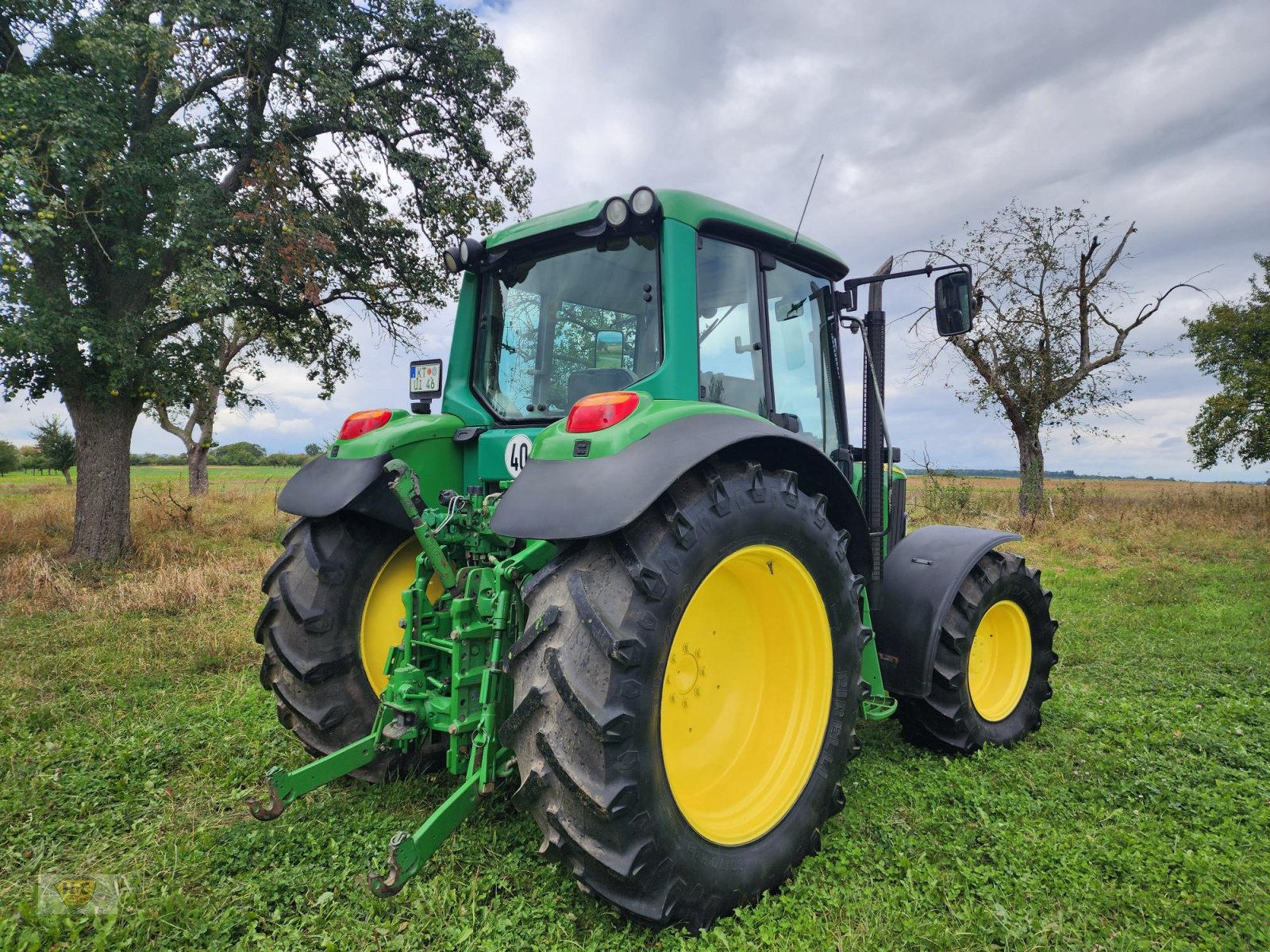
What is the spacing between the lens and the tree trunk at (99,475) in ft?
26.1

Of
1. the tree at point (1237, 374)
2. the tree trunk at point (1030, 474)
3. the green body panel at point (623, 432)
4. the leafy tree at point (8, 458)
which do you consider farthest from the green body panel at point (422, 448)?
the leafy tree at point (8, 458)

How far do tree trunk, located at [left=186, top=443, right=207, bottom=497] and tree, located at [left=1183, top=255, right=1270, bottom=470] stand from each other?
89.2 ft

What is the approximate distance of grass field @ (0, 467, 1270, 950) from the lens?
6.27ft

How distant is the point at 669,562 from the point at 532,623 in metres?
0.42

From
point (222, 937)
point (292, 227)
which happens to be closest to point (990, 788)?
point (222, 937)

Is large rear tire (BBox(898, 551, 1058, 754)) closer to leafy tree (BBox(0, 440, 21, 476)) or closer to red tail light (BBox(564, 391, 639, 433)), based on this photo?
red tail light (BBox(564, 391, 639, 433))

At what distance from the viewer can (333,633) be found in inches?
104

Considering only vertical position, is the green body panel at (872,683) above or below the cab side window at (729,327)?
below

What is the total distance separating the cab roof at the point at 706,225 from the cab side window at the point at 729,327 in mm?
77

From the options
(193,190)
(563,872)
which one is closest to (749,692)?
(563,872)

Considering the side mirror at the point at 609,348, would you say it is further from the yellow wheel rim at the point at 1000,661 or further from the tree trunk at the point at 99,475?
the tree trunk at the point at 99,475

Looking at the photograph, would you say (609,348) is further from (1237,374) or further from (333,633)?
(1237,374)

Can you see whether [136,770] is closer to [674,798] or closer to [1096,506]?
[674,798]

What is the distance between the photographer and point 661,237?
95.7 inches
